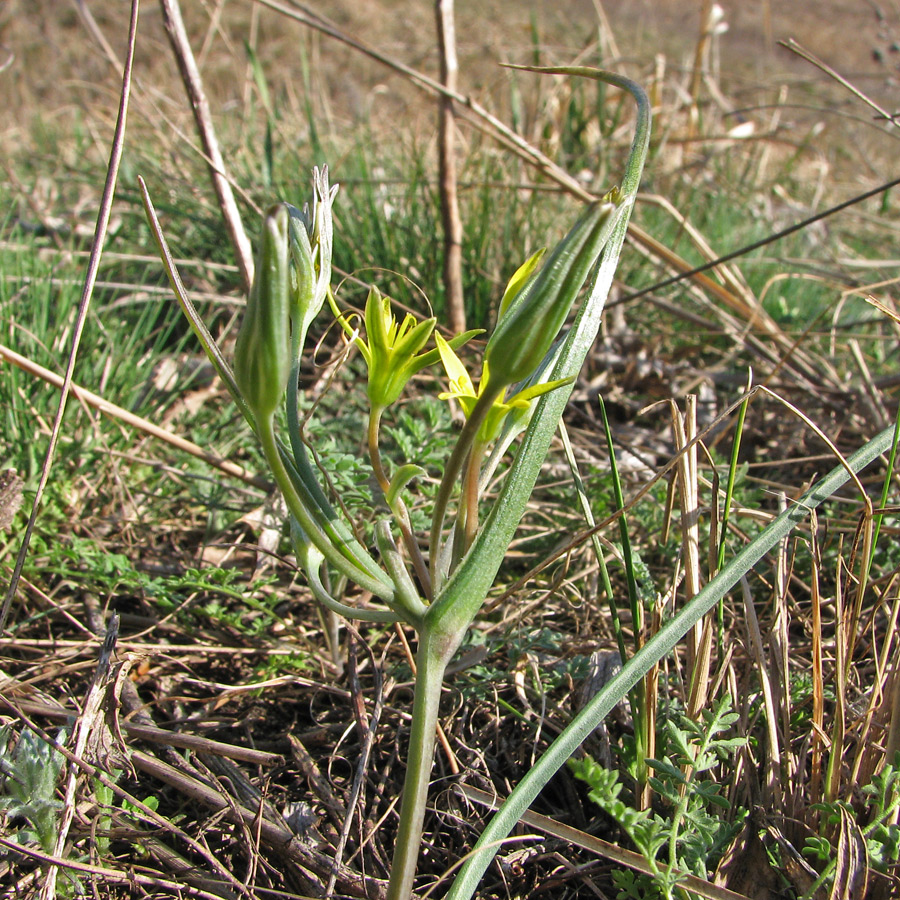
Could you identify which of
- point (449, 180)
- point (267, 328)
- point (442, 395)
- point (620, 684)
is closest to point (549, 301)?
point (442, 395)

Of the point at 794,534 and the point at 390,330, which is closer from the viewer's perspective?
the point at 390,330

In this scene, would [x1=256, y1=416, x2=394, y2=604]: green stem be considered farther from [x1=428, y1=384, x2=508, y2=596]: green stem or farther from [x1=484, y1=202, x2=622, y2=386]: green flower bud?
[x1=484, y1=202, x2=622, y2=386]: green flower bud

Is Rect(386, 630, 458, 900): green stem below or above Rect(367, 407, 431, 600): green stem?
below

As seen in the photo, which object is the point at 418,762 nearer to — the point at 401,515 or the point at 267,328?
the point at 401,515

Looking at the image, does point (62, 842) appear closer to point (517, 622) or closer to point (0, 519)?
point (0, 519)

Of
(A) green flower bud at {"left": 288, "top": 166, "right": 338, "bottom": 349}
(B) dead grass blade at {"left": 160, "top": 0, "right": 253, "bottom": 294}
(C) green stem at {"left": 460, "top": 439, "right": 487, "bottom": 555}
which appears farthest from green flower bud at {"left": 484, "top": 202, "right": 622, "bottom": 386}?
(B) dead grass blade at {"left": 160, "top": 0, "right": 253, "bottom": 294}

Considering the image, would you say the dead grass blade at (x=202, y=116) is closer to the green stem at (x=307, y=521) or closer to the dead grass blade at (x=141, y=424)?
the dead grass blade at (x=141, y=424)

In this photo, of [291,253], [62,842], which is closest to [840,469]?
[291,253]

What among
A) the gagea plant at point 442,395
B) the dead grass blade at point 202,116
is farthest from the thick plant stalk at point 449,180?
the gagea plant at point 442,395

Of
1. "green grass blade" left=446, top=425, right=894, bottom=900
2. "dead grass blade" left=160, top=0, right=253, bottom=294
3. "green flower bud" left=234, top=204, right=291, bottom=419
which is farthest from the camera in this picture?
"dead grass blade" left=160, top=0, right=253, bottom=294
